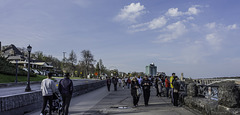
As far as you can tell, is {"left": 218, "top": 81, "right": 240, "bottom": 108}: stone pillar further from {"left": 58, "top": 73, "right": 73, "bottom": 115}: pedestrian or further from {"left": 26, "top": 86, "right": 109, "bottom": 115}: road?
{"left": 26, "top": 86, "right": 109, "bottom": 115}: road

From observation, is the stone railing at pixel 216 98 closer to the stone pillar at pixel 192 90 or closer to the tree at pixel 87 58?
the stone pillar at pixel 192 90

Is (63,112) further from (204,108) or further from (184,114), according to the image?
(204,108)

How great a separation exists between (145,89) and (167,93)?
536cm

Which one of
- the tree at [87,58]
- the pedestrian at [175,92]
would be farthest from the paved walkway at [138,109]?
the tree at [87,58]

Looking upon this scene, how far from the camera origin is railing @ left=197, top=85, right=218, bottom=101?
802cm

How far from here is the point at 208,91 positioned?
8.90 m

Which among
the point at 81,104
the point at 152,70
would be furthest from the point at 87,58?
the point at 81,104

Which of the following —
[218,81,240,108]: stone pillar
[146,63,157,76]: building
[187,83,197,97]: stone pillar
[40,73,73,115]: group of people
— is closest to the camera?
[218,81,240,108]: stone pillar

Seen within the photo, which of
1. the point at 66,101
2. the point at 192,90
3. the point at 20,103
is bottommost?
the point at 20,103

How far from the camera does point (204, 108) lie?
8141 mm

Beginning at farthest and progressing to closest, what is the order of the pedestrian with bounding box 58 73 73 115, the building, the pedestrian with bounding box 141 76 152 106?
the building
the pedestrian with bounding box 141 76 152 106
the pedestrian with bounding box 58 73 73 115

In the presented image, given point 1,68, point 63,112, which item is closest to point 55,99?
point 63,112

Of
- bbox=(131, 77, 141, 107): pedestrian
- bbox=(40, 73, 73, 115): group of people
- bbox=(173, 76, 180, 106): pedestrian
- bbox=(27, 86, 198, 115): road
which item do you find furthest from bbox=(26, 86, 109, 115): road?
bbox=(173, 76, 180, 106): pedestrian

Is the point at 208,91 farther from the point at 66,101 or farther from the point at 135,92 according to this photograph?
the point at 66,101
